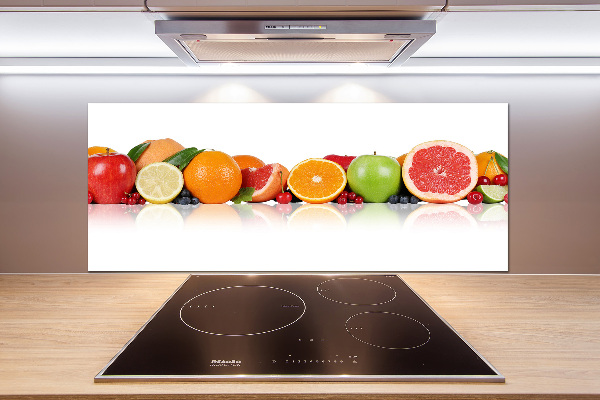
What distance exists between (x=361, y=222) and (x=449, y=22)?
788 millimetres

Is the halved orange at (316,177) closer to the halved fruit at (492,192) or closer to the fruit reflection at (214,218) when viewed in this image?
the fruit reflection at (214,218)

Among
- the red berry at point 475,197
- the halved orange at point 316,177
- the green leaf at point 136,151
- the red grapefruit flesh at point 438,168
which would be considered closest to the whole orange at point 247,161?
the halved orange at point 316,177

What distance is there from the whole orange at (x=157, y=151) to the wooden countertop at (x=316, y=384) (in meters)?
0.47

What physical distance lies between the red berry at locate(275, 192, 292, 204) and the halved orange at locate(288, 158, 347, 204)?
0.02 metres

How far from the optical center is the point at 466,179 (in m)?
1.63

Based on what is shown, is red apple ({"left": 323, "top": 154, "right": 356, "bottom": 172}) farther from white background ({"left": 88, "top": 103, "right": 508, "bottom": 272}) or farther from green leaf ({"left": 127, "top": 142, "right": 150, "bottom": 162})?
→ green leaf ({"left": 127, "top": 142, "right": 150, "bottom": 162})

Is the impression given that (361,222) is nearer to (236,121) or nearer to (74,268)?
(236,121)

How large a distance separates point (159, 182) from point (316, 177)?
1.92 feet

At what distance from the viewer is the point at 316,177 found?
5.37ft

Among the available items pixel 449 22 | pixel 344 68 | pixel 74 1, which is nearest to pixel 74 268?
pixel 74 1

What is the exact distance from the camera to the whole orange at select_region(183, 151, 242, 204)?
1604mm

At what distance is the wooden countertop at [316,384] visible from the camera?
2.23 feet

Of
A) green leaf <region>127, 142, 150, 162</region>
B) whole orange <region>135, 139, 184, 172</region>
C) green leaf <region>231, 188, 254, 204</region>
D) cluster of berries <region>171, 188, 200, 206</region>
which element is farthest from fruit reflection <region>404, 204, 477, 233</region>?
green leaf <region>127, 142, 150, 162</region>

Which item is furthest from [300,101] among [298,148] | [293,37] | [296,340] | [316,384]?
[316,384]
